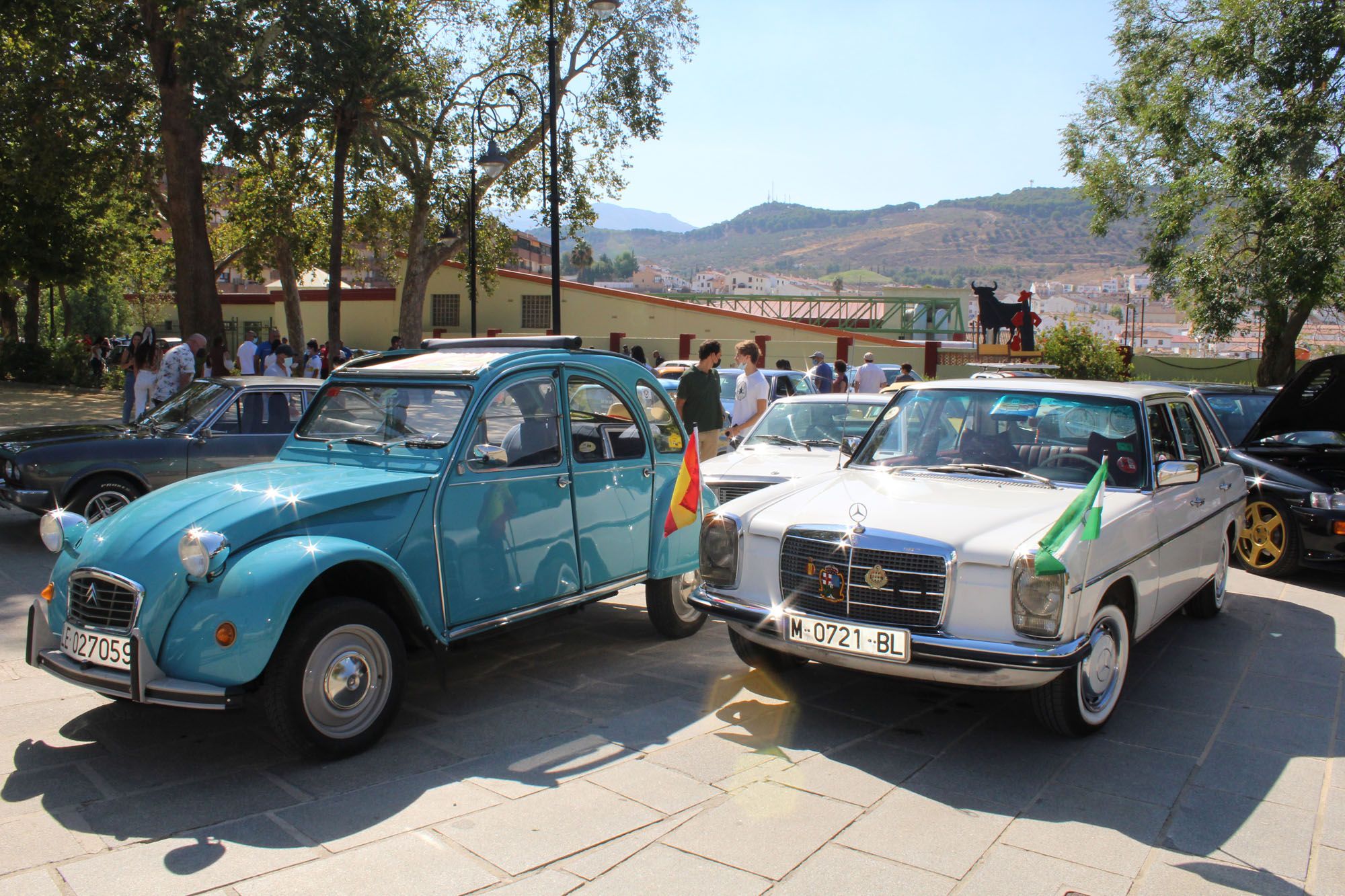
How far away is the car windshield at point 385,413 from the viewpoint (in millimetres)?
5242

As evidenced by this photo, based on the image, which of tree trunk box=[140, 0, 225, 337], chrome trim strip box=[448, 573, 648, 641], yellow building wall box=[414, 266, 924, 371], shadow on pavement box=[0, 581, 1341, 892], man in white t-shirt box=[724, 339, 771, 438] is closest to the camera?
shadow on pavement box=[0, 581, 1341, 892]

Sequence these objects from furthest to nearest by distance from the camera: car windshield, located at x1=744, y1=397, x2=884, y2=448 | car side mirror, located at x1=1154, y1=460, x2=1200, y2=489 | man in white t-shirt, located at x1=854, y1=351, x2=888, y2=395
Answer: man in white t-shirt, located at x1=854, y1=351, x2=888, y2=395, car windshield, located at x1=744, y1=397, x2=884, y2=448, car side mirror, located at x1=1154, y1=460, x2=1200, y2=489

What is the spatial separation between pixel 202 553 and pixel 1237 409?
10409 millimetres

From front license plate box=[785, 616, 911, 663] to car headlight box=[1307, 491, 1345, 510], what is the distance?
5.77m

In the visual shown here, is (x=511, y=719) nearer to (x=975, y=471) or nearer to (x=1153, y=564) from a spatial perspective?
(x=975, y=471)

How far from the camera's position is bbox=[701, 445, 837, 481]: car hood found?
8328mm

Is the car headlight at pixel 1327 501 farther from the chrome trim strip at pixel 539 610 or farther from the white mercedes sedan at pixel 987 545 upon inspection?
the chrome trim strip at pixel 539 610

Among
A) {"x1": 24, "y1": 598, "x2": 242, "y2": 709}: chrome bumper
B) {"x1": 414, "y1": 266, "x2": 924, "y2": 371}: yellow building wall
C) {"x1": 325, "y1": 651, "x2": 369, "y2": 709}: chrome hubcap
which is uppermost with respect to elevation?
{"x1": 414, "y1": 266, "x2": 924, "y2": 371}: yellow building wall

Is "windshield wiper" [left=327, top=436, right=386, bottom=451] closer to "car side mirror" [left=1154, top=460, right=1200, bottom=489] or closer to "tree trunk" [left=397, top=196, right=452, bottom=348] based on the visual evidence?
"car side mirror" [left=1154, top=460, right=1200, bottom=489]

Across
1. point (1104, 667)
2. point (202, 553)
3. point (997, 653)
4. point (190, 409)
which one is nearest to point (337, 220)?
point (190, 409)

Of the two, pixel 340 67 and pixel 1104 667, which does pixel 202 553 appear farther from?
pixel 340 67

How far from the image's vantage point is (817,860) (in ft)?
11.8

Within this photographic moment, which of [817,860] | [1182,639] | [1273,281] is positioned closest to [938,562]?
[817,860]

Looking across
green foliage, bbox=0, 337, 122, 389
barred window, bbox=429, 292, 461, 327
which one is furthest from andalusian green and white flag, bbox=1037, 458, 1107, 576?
barred window, bbox=429, 292, 461, 327
